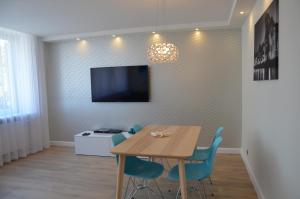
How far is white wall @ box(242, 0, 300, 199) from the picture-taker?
5.45 feet

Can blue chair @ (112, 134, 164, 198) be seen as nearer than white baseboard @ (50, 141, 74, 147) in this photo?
Yes

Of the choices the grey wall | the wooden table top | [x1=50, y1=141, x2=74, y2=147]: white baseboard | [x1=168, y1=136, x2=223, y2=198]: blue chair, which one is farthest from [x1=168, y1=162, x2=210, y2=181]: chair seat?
[x1=50, y1=141, x2=74, y2=147]: white baseboard

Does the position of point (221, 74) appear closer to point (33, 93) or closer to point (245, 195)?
point (245, 195)

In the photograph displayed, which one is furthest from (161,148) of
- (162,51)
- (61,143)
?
(61,143)

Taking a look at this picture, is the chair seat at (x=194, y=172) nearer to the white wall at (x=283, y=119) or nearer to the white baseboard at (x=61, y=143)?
the white wall at (x=283, y=119)

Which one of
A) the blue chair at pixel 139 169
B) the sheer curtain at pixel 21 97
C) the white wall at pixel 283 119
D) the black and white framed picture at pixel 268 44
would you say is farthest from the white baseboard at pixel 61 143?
the black and white framed picture at pixel 268 44

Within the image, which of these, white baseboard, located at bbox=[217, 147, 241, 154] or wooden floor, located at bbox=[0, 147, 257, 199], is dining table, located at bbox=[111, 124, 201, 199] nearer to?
wooden floor, located at bbox=[0, 147, 257, 199]

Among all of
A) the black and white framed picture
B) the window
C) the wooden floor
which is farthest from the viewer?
the window

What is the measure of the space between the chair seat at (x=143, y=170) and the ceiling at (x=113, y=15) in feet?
7.21

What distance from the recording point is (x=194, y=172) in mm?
2537

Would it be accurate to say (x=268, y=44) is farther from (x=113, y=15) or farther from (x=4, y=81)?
(x=4, y=81)

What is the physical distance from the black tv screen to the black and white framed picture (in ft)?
8.05

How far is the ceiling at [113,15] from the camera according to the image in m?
3.17

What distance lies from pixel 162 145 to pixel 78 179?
71.4 inches
